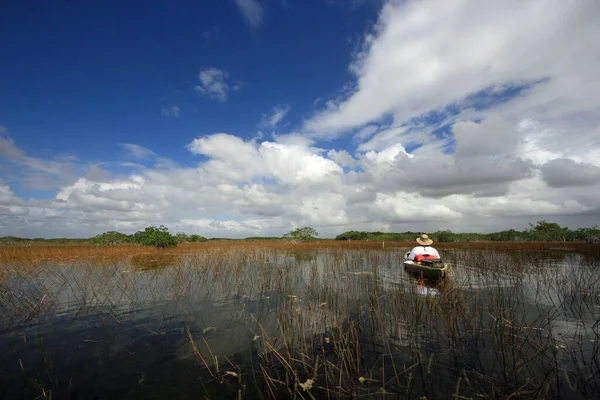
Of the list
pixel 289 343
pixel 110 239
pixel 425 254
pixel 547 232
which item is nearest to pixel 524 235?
pixel 547 232

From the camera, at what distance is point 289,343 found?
5.24m

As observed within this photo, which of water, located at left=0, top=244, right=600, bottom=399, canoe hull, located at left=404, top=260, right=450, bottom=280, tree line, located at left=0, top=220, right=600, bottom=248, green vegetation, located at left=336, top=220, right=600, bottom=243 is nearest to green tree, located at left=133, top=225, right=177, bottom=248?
tree line, located at left=0, top=220, right=600, bottom=248

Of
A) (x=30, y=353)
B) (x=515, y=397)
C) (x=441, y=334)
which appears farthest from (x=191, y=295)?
(x=515, y=397)

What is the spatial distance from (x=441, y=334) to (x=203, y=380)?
4.78 metres

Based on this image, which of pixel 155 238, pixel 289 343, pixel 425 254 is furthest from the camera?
pixel 155 238

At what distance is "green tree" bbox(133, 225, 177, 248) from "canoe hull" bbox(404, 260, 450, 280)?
27.7 m

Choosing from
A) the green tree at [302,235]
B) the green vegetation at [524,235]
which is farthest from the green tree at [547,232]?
the green tree at [302,235]

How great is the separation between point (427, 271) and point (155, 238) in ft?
97.0

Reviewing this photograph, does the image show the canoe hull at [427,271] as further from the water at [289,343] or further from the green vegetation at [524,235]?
the green vegetation at [524,235]

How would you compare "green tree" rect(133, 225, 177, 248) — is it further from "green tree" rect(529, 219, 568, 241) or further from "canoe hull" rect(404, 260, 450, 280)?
"green tree" rect(529, 219, 568, 241)

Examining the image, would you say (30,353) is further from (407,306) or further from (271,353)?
(407,306)

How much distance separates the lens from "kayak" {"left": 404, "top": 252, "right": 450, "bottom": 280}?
431 inches

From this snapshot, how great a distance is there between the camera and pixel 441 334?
18.6 ft

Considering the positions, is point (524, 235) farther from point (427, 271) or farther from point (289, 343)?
point (289, 343)
